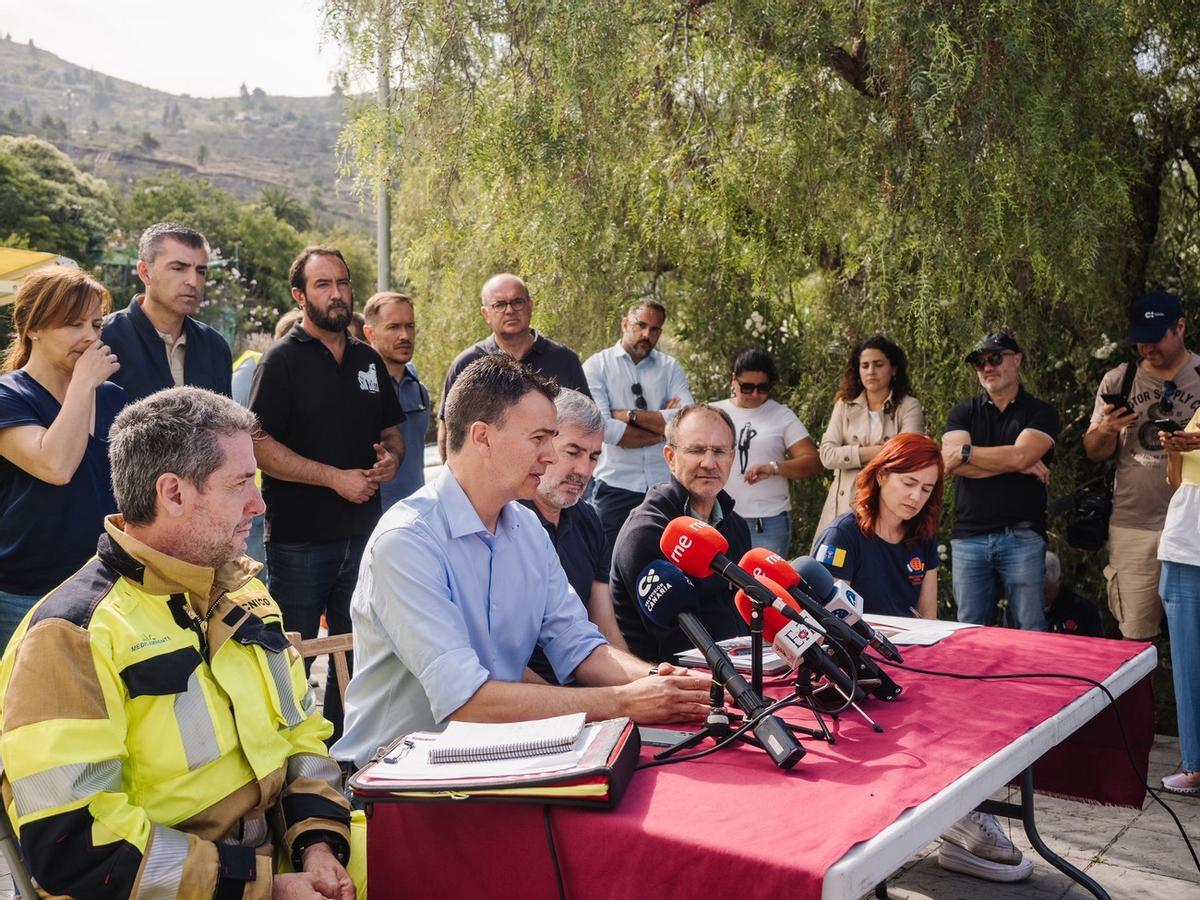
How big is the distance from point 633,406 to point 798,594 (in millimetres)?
3798

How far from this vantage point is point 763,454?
610cm

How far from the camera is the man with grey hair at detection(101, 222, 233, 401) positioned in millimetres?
4309

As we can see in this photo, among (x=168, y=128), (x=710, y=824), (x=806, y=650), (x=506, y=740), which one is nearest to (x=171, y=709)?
(x=506, y=740)

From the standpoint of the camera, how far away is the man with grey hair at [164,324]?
4309mm

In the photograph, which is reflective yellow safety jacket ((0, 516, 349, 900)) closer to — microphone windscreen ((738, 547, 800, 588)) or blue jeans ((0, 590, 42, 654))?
microphone windscreen ((738, 547, 800, 588))

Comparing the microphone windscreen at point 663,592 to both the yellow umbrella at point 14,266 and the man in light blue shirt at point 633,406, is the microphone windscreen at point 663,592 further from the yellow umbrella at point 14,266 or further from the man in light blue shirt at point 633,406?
the yellow umbrella at point 14,266

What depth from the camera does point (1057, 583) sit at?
566 centimetres

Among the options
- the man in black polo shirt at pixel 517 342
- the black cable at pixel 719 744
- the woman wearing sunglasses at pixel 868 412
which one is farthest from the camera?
the woman wearing sunglasses at pixel 868 412

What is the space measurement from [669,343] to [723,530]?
443cm

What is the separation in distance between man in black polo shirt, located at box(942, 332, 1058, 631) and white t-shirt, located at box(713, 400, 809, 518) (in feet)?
3.08

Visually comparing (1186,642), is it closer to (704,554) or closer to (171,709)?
(704,554)

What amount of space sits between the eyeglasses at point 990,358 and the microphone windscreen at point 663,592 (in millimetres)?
2686

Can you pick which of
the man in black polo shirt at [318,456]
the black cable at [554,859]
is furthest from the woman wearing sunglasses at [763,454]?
the black cable at [554,859]

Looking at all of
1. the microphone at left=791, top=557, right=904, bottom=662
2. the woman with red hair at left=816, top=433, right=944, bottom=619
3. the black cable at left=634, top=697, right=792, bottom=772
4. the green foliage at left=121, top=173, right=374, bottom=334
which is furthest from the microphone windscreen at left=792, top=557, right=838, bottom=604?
the green foliage at left=121, top=173, right=374, bottom=334
